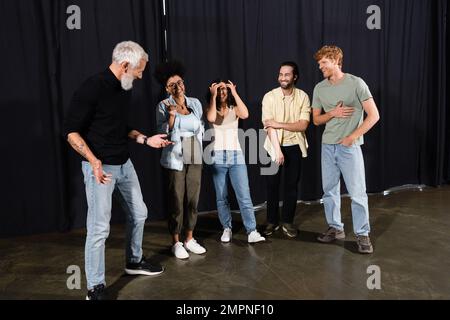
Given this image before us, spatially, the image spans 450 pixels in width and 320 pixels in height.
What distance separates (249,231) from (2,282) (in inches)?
66.8

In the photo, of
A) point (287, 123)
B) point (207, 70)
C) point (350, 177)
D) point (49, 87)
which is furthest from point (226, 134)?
point (49, 87)

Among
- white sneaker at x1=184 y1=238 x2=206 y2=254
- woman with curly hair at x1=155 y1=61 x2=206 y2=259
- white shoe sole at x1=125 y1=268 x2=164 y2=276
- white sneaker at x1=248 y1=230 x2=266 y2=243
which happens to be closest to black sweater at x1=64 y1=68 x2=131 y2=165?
woman with curly hair at x1=155 y1=61 x2=206 y2=259

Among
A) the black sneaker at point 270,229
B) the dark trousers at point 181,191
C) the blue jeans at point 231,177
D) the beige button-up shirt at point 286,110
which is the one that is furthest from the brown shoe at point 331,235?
the dark trousers at point 181,191

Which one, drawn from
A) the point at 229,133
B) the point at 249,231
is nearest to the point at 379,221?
the point at 249,231

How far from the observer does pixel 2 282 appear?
2807 millimetres

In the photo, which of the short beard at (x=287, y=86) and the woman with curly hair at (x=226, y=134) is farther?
the short beard at (x=287, y=86)

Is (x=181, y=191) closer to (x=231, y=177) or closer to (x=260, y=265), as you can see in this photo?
(x=231, y=177)

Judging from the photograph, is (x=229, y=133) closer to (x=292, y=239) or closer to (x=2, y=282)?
(x=292, y=239)

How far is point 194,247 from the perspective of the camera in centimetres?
325

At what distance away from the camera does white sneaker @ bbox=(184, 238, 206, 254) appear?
3.23m

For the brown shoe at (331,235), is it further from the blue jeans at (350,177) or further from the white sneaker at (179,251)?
the white sneaker at (179,251)

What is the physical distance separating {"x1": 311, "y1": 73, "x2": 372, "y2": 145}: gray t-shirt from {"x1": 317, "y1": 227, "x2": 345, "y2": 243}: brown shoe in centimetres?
72

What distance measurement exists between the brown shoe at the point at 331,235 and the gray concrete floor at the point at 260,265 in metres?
0.06

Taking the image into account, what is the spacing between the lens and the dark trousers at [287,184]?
338 centimetres
